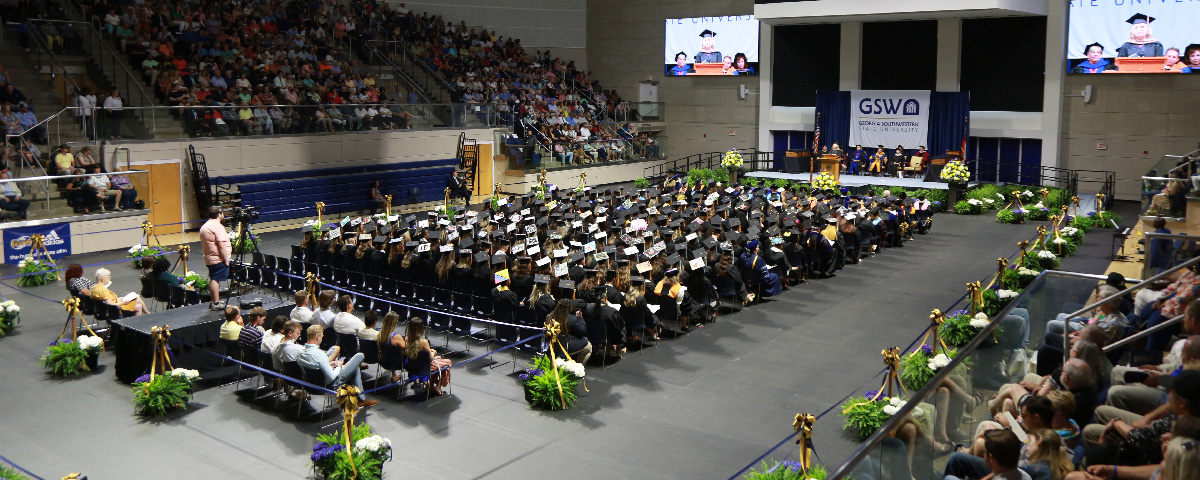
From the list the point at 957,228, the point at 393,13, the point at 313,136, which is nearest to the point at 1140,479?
the point at 957,228

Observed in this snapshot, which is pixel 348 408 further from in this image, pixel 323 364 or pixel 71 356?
pixel 71 356

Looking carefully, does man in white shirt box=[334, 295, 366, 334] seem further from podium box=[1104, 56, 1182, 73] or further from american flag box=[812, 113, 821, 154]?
podium box=[1104, 56, 1182, 73]

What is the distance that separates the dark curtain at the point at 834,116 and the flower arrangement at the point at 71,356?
27158 millimetres

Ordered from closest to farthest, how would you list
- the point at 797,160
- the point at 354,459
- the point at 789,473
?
the point at 789,473 < the point at 354,459 < the point at 797,160

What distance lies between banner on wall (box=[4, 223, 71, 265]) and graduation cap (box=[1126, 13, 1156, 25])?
2909 centimetres

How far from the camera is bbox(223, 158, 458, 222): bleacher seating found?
2466cm

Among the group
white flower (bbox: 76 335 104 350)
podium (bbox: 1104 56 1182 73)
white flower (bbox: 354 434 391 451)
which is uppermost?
podium (bbox: 1104 56 1182 73)

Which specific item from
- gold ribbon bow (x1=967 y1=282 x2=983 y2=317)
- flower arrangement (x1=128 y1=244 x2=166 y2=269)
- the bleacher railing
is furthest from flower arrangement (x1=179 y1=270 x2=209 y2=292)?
gold ribbon bow (x1=967 y1=282 x2=983 y2=317)

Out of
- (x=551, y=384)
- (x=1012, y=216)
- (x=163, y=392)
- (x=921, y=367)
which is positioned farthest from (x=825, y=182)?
(x=163, y=392)

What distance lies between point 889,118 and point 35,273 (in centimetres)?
2661

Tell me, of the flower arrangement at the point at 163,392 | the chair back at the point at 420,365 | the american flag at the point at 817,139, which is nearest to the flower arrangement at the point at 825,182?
the american flag at the point at 817,139

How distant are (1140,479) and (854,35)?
3034cm

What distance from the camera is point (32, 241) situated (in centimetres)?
1869

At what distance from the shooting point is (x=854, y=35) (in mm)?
33625
